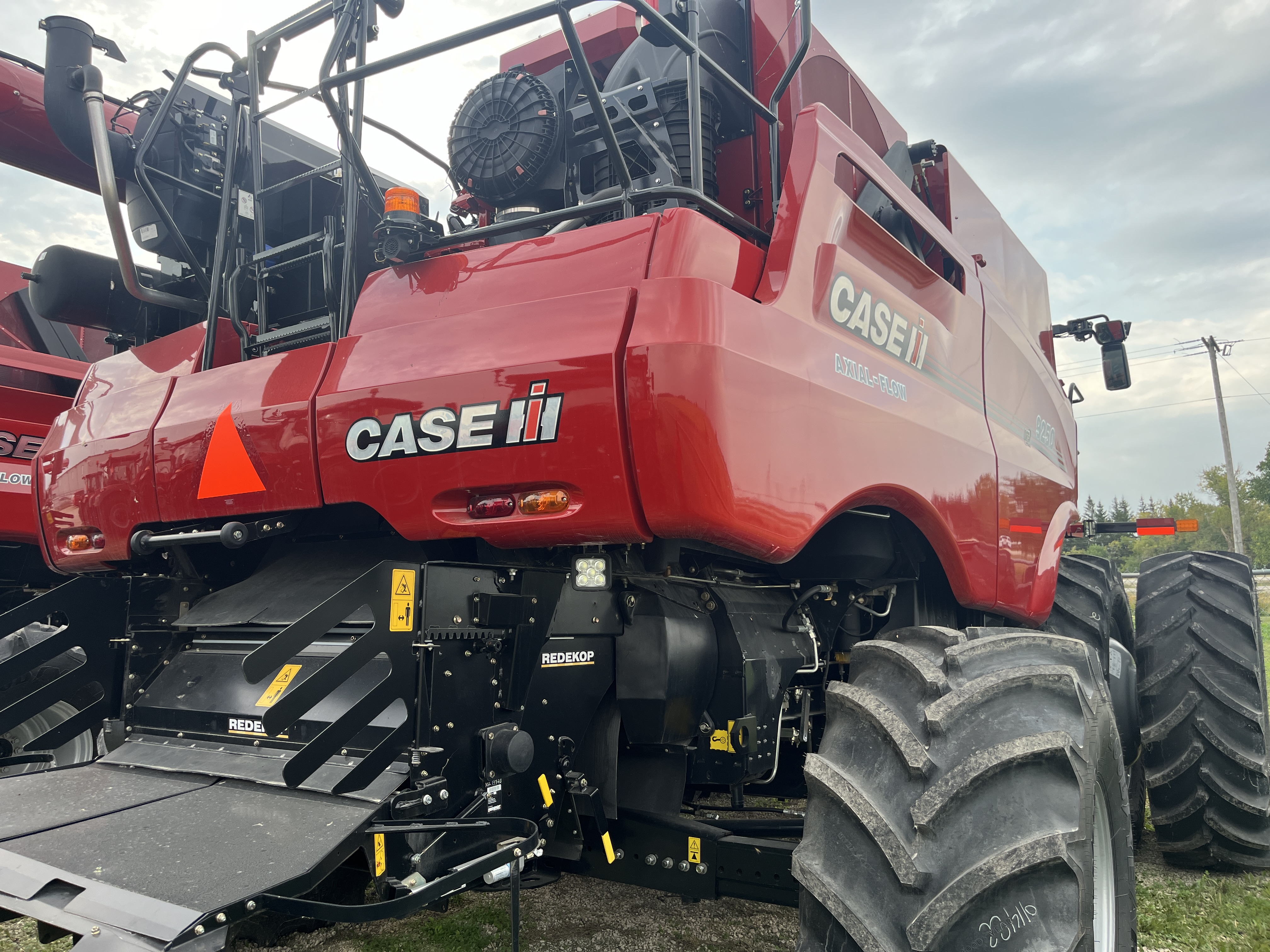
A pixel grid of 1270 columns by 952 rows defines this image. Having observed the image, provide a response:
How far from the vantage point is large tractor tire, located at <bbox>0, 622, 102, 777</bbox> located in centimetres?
391

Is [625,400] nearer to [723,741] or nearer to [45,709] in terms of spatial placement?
[723,741]

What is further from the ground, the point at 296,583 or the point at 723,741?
the point at 296,583

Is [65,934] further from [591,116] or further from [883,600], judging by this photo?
[883,600]

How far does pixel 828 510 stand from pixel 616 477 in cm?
63

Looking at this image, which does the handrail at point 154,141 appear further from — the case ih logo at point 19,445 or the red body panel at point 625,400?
the case ih logo at point 19,445

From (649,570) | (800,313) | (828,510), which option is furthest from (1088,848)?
(800,313)

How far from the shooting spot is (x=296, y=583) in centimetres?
326

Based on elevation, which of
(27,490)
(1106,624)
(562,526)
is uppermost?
(27,490)

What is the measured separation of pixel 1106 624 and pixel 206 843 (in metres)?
4.11

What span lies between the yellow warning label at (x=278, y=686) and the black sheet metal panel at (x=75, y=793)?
258 millimetres

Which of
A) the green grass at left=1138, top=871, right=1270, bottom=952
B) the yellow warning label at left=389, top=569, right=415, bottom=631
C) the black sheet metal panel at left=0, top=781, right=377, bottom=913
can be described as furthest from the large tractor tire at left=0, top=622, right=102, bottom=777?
the green grass at left=1138, top=871, right=1270, bottom=952

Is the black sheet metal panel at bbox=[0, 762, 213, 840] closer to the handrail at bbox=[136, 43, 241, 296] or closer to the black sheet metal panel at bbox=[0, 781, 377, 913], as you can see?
the black sheet metal panel at bbox=[0, 781, 377, 913]

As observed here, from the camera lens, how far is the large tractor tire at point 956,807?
2051 mm

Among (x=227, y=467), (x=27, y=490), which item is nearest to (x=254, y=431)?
(x=227, y=467)
